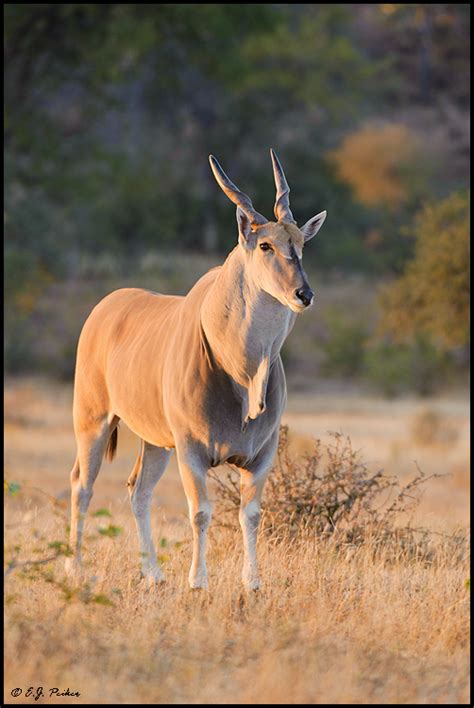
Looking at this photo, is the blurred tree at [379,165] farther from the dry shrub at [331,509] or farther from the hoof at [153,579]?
the hoof at [153,579]

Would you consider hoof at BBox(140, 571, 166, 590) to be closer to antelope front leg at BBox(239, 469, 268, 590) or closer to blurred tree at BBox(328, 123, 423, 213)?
antelope front leg at BBox(239, 469, 268, 590)

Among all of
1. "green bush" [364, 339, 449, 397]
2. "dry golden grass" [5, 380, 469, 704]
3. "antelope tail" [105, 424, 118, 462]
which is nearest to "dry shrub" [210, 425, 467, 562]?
"dry golden grass" [5, 380, 469, 704]

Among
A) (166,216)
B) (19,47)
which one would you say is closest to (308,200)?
(166,216)

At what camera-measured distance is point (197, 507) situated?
7.87m

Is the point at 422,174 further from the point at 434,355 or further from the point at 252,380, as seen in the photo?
the point at 252,380

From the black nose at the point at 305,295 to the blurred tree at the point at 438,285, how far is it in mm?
16296

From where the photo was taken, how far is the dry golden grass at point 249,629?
618 centimetres

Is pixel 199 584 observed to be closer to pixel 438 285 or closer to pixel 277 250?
pixel 277 250

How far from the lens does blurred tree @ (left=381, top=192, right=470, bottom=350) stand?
909 inches

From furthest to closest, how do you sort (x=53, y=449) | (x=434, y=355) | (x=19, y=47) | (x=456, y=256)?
(x=434, y=355)
(x=19, y=47)
(x=53, y=449)
(x=456, y=256)

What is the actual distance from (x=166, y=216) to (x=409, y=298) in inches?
1100

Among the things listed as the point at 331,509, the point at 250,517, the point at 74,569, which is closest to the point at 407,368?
the point at 331,509

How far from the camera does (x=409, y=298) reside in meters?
24.3

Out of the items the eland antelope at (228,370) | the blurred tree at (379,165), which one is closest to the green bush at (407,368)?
the blurred tree at (379,165)
